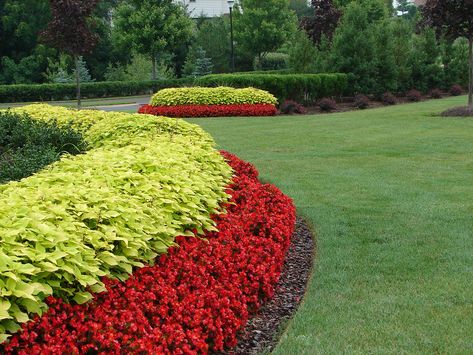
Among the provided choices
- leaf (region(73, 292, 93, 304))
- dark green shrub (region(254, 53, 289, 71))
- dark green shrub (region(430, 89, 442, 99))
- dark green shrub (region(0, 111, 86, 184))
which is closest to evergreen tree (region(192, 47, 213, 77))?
dark green shrub (region(254, 53, 289, 71))

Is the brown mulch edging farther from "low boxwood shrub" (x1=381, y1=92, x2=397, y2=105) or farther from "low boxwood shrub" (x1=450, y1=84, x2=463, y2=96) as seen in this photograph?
"low boxwood shrub" (x1=450, y1=84, x2=463, y2=96)

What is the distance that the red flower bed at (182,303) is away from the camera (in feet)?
9.91

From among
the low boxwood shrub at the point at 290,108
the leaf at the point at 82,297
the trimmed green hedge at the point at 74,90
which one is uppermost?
the trimmed green hedge at the point at 74,90

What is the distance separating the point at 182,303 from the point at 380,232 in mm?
3049

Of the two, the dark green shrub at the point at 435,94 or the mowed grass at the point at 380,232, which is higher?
the dark green shrub at the point at 435,94

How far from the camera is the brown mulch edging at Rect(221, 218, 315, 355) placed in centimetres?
400

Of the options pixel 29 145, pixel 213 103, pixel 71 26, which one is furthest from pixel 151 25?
pixel 29 145

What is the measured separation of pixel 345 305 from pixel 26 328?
7.44ft

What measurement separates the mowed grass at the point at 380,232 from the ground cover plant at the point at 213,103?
221 inches

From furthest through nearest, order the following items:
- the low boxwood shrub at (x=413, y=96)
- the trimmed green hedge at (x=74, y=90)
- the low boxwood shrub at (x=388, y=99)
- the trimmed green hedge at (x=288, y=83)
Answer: the trimmed green hedge at (x=74, y=90) → the low boxwood shrub at (x=413, y=96) → the low boxwood shrub at (x=388, y=99) → the trimmed green hedge at (x=288, y=83)

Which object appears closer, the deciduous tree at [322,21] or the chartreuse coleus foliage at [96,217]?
the chartreuse coleus foliage at [96,217]

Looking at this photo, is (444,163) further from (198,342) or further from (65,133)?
(198,342)

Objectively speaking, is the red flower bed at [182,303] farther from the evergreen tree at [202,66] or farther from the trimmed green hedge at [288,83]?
the evergreen tree at [202,66]

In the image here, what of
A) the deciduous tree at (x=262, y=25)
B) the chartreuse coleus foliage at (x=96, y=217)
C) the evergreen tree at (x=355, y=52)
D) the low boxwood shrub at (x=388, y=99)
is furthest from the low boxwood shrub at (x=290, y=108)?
the deciduous tree at (x=262, y=25)
